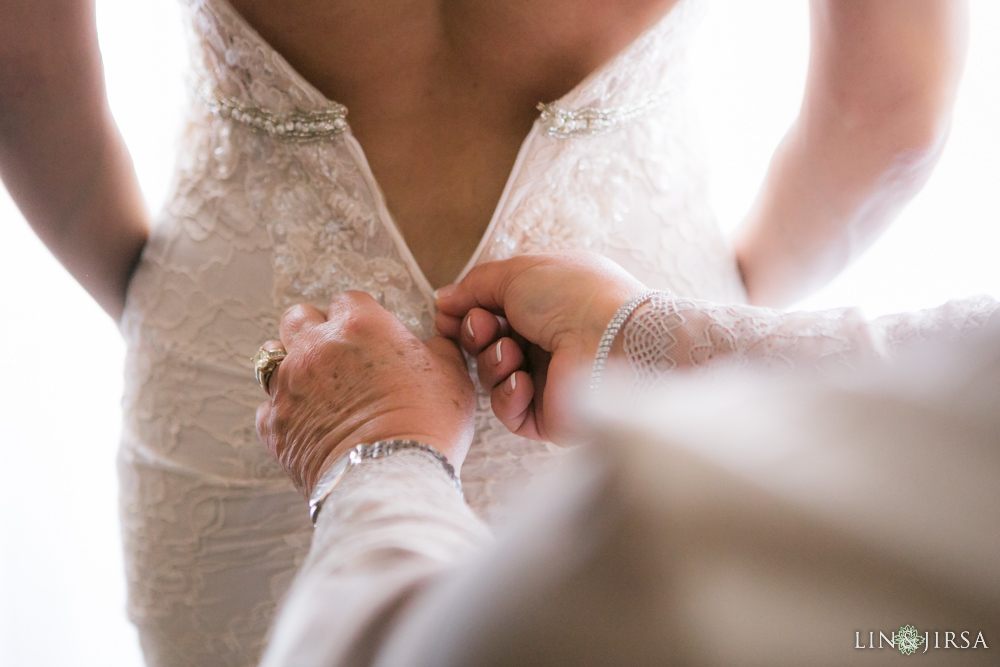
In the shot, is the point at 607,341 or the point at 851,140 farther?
the point at 851,140

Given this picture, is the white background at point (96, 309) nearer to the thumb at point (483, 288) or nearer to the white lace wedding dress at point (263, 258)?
the white lace wedding dress at point (263, 258)

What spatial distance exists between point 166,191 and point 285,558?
45 centimetres

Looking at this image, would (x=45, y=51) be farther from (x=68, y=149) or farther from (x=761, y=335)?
(x=761, y=335)

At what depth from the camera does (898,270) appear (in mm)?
1521

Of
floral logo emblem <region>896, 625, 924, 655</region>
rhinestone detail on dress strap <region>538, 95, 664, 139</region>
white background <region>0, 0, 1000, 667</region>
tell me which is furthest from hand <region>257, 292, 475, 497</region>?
white background <region>0, 0, 1000, 667</region>

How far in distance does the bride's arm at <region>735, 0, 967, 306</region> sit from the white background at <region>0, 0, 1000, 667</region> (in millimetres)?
517

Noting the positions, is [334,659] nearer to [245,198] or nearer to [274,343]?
[274,343]

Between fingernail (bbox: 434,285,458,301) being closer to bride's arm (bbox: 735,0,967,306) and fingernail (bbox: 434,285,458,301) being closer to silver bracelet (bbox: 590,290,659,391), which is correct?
silver bracelet (bbox: 590,290,659,391)

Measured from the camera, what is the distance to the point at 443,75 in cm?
75

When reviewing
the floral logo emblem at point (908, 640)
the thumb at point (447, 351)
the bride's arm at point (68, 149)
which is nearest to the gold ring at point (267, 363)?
the thumb at point (447, 351)

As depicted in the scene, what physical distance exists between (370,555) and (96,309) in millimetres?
1591

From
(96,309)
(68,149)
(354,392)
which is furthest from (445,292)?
(96,309)

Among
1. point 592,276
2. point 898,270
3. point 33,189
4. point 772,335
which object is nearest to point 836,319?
point 772,335

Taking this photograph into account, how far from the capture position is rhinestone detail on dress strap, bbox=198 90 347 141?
2.43 ft
